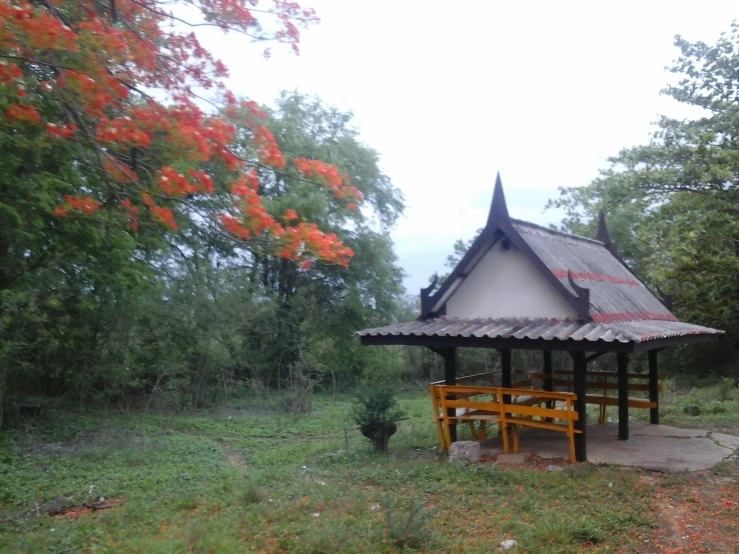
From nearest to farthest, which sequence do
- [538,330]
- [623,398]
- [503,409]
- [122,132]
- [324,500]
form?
[122,132]
[324,500]
[538,330]
[503,409]
[623,398]

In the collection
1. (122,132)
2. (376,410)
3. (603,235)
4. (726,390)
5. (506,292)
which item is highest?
(603,235)

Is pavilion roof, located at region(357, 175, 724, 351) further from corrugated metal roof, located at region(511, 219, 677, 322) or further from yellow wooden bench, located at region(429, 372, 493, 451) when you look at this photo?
yellow wooden bench, located at region(429, 372, 493, 451)

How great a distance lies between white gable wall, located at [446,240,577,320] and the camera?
9.68m

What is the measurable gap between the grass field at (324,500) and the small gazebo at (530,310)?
166cm

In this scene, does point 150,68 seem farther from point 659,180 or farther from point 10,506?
point 659,180

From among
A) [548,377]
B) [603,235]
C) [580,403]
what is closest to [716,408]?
[603,235]

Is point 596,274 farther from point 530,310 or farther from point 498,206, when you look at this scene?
point 498,206

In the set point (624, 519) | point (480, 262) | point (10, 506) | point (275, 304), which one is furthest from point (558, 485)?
point (275, 304)

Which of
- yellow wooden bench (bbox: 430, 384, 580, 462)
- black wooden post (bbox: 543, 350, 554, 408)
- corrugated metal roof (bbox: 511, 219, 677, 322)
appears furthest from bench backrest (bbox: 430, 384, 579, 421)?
black wooden post (bbox: 543, 350, 554, 408)

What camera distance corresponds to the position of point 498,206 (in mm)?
10172

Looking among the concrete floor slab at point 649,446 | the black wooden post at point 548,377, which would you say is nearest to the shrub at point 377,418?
the concrete floor slab at point 649,446

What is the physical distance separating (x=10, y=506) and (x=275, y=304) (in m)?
13.7

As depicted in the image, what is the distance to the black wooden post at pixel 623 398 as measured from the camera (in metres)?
10.4

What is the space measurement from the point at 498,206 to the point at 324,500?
504 cm
